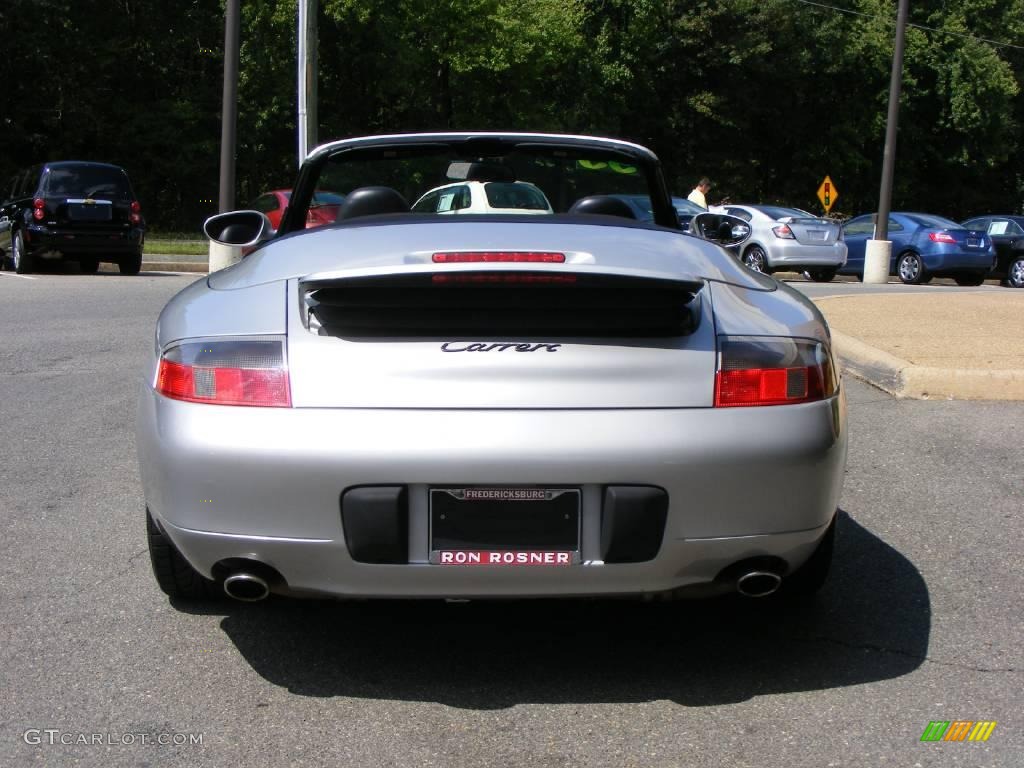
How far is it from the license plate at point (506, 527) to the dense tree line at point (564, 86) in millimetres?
37880

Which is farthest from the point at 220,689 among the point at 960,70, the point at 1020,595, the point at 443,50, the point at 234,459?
the point at 960,70

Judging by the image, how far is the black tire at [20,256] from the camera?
741 inches

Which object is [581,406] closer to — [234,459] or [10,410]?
[234,459]

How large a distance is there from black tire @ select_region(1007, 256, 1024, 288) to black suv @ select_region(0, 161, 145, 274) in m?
17.1

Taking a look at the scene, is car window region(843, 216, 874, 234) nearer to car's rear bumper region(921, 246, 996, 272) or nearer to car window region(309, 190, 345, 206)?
car's rear bumper region(921, 246, 996, 272)

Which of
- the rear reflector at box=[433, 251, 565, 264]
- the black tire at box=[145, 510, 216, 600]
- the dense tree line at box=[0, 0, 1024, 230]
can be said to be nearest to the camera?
the rear reflector at box=[433, 251, 565, 264]

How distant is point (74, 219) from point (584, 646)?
54.7 feet

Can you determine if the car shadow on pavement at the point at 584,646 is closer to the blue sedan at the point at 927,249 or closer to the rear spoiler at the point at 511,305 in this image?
the rear spoiler at the point at 511,305

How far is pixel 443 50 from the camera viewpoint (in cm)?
4441

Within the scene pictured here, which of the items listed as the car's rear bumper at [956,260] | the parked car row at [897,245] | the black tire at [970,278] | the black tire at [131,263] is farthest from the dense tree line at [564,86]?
the car's rear bumper at [956,260]

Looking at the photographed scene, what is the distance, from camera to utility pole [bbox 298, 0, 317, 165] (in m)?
20.0

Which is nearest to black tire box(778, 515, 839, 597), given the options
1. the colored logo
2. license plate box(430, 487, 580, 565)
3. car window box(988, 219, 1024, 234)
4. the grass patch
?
the colored logo

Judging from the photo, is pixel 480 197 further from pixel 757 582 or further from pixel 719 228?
pixel 757 582

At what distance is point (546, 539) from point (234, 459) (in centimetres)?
77
